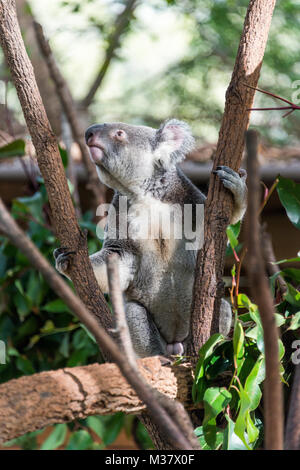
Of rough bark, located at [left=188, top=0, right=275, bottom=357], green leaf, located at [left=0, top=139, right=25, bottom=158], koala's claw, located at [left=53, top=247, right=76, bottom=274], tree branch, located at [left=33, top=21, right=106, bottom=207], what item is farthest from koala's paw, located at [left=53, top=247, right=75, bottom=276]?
tree branch, located at [left=33, top=21, right=106, bottom=207]

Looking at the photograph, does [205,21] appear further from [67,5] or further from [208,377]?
[208,377]

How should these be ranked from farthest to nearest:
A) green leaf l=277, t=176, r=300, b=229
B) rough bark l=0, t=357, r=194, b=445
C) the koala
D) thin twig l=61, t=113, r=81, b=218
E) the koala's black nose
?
thin twig l=61, t=113, r=81, b=218
the koala
the koala's black nose
green leaf l=277, t=176, r=300, b=229
rough bark l=0, t=357, r=194, b=445

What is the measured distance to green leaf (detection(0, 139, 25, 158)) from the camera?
3955mm

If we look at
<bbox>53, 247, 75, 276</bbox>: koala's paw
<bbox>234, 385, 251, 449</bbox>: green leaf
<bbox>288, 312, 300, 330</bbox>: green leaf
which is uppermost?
<bbox>53, 247, 75, 276</bbox>: koala's paw

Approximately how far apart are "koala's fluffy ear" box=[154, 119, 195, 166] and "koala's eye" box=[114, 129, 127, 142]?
7.5 inches

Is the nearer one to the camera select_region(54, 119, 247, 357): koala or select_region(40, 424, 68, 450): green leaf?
select_region(54, 119, 247, 357): koala

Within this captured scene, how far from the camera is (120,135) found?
304 cm

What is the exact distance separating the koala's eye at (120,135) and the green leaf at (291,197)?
3.04 feet

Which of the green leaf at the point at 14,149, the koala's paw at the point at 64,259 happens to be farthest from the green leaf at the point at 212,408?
the green leaf at the point at 14,149

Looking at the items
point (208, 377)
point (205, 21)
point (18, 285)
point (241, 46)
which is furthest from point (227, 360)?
point (205, 21)

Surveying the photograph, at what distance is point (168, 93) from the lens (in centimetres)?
915

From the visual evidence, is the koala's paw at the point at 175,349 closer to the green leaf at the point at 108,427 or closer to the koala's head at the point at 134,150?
the koala's head at the point at 134,150

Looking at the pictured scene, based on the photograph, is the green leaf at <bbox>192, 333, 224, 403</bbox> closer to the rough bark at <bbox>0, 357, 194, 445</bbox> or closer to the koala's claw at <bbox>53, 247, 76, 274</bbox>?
the rough bark at <bbox>0, 357, 194, 445</bbox>

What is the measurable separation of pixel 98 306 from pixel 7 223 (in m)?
1.22
